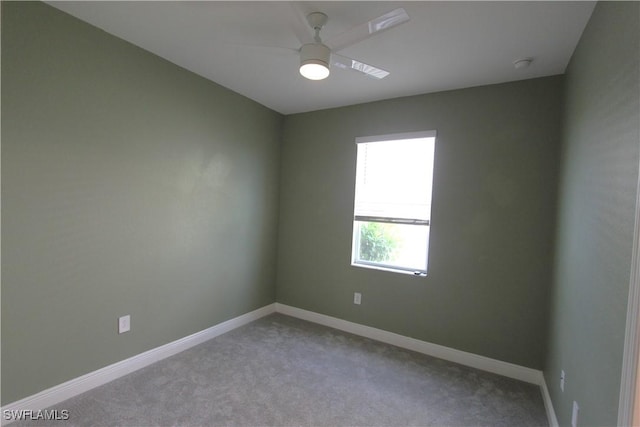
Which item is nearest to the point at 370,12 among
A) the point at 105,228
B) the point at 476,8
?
the point at 476,8

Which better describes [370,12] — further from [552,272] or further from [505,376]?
[505,376]

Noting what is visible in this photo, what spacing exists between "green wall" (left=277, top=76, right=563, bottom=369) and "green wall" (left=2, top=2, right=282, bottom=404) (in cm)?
113

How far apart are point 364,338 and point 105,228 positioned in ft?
8.60

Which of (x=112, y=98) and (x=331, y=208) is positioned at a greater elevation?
(x=112, y=98)

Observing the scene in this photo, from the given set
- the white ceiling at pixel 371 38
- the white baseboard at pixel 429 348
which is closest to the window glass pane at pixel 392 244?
the white baseboard at pixel 429 348

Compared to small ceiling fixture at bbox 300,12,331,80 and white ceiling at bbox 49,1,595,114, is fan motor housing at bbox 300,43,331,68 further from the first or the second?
white ceiling at bbox 49,1,595,114

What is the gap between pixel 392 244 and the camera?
Answer: 330 centimetres

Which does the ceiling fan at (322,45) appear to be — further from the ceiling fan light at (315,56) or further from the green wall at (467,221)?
the green wall at (467,221)

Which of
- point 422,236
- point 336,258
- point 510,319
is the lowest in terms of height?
point 510,319

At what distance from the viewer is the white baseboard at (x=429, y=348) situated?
2.59 m

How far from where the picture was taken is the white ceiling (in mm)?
1777

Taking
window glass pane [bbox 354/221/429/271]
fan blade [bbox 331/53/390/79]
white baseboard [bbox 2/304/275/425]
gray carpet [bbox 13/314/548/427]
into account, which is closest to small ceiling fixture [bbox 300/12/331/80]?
fan blade [bbox 331/53/390/79]

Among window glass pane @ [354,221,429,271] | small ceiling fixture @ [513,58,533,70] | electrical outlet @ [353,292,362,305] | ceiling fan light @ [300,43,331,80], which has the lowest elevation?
electrical outlet @ [353,292,362,305]

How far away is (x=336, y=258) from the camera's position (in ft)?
11.7
